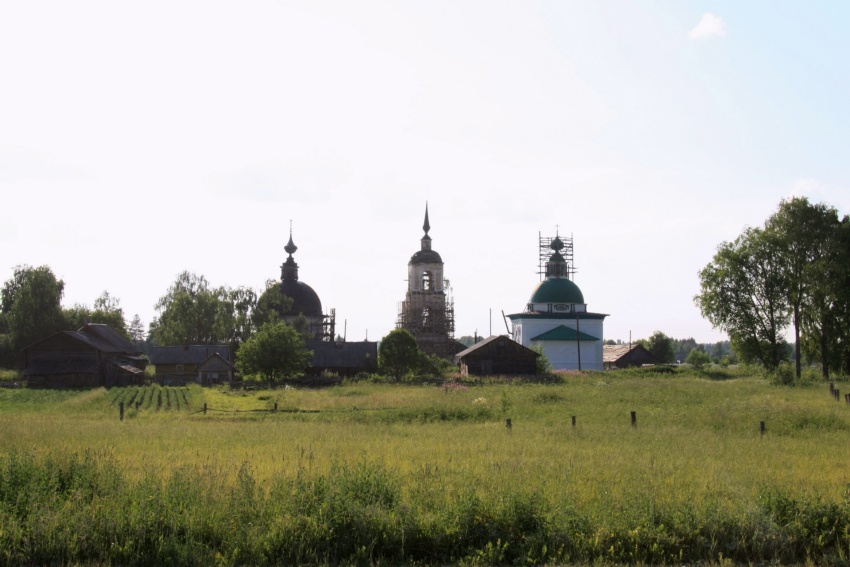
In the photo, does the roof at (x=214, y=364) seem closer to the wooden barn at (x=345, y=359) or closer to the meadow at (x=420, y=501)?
the wooden barn at (x=345, y=359)

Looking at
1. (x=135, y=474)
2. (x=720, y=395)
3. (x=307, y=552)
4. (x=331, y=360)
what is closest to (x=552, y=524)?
(x=307, y=552)

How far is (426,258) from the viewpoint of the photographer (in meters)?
83.8

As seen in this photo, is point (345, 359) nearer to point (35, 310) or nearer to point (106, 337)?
point (106, 337)

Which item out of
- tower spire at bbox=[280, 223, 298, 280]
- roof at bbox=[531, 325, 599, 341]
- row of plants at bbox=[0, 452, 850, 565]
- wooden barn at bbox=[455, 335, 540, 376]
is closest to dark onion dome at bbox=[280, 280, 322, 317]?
tower spire at bbox=[280, 223, 298, 280]

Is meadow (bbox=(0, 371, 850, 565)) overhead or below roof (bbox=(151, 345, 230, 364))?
below

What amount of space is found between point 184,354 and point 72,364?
9.85m

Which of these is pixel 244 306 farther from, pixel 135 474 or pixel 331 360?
pixel 135 474

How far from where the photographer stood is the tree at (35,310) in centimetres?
6662

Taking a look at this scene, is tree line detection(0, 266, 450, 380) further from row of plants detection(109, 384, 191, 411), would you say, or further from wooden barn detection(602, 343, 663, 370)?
wooden barn detection(602, 343, 663, 370)

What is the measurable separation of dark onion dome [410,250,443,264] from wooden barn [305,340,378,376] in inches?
903

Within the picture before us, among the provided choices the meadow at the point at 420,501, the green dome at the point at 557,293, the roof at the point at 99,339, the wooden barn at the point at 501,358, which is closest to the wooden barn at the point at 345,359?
the wooden barn at the point at 501,358

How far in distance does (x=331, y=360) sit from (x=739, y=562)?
174 ft

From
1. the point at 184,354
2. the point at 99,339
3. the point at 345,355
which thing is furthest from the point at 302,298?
the point at 99,339

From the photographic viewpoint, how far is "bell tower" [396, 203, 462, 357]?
268 ft
